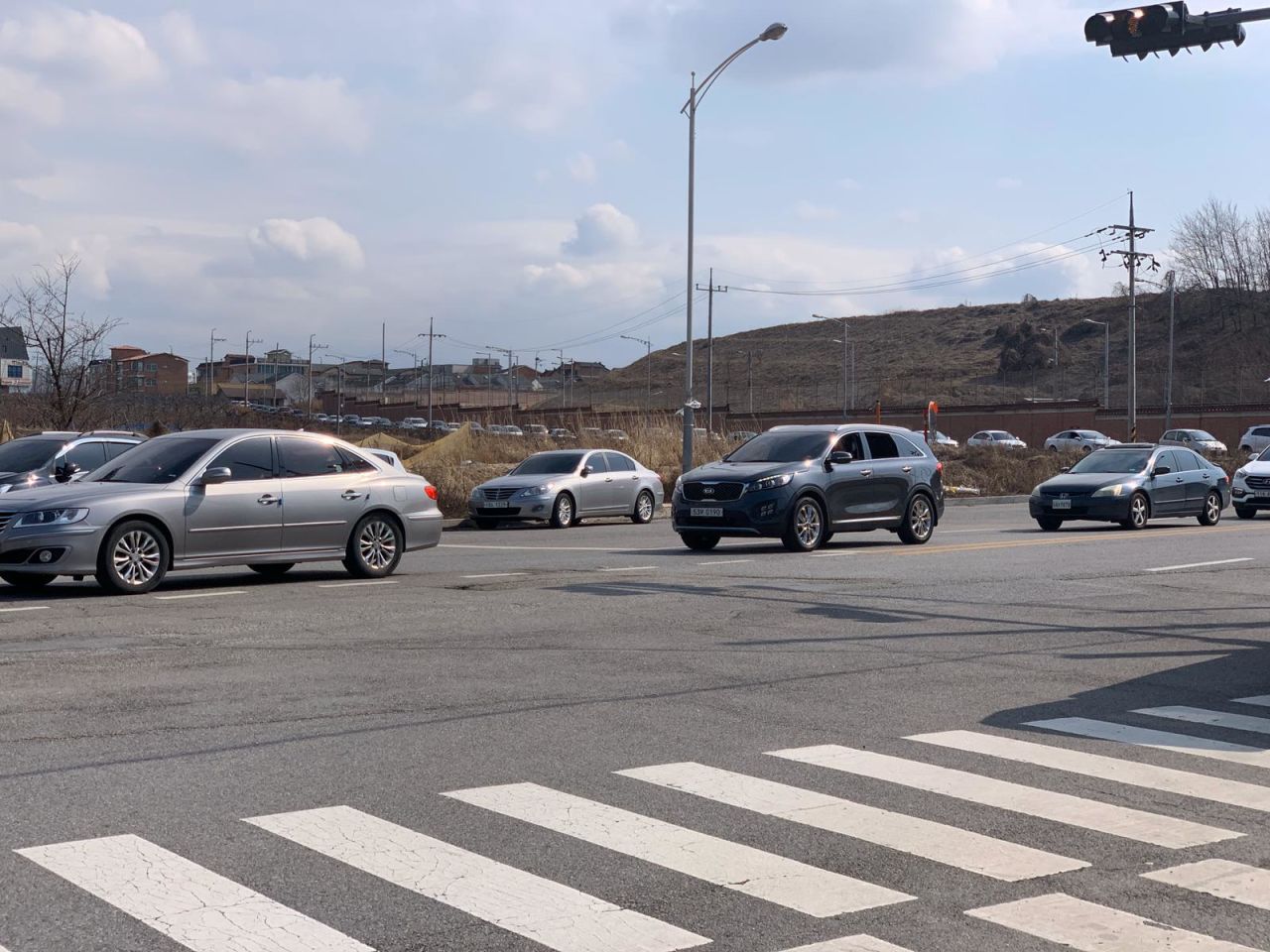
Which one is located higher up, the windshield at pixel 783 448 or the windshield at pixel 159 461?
the windshield at pixel 783 448

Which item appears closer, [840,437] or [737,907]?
[737,907]

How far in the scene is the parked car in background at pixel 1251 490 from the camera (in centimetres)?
3092

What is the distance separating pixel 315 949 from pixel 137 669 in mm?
5760

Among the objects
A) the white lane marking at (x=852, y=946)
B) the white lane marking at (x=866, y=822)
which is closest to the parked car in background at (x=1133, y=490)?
the white lane marking at (x=866, y=822)

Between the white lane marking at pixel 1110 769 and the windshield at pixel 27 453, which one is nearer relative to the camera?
the white lane marking at pixel 1110 769

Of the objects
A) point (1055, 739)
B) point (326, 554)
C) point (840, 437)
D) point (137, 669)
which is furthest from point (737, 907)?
point (840, 437)

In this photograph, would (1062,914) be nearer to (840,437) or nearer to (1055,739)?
(1055,739)

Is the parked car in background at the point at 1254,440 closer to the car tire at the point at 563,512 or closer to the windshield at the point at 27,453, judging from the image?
the car tire at the point at 563,512

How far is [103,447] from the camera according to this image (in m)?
20.3

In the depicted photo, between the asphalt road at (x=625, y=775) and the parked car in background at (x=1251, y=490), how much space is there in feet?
60.4

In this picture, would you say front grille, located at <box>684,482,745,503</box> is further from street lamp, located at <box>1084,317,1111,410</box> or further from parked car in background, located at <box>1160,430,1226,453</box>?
street lamp, located at <box>1084,317,1111,410</box>

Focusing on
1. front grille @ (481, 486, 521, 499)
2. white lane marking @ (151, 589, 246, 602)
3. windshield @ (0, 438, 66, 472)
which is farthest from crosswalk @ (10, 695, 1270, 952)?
front grille @ (481, 486, 521, 499)

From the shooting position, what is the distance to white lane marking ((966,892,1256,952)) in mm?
4552

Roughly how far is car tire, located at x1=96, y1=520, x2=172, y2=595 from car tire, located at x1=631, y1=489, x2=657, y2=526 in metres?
15.9
